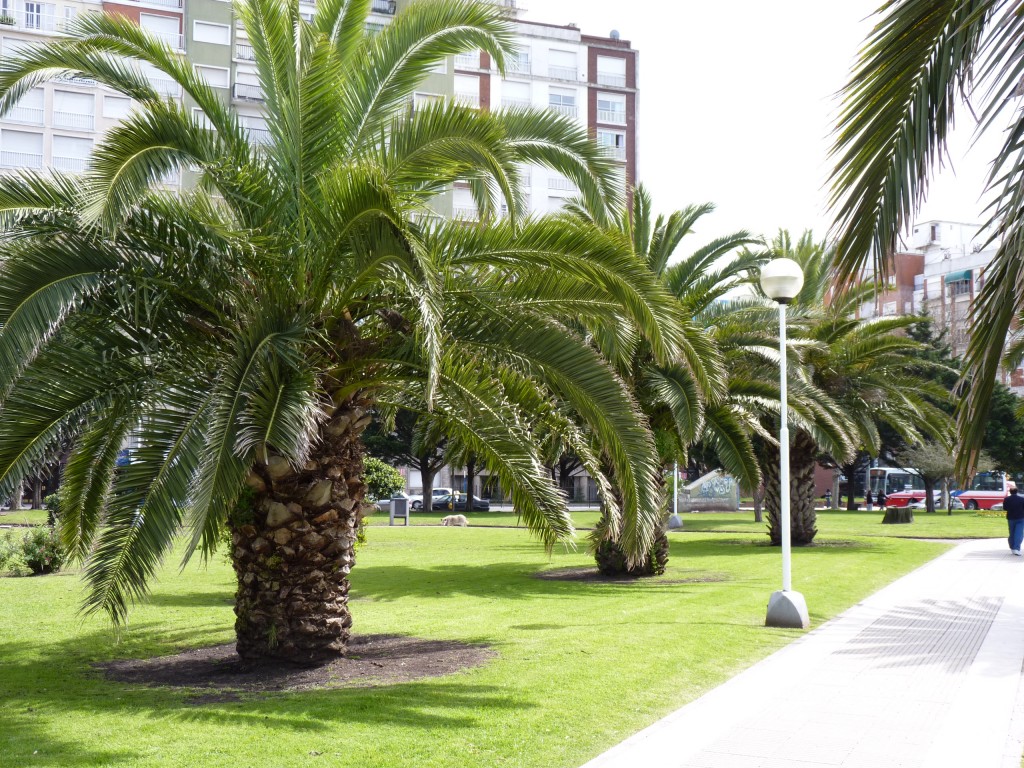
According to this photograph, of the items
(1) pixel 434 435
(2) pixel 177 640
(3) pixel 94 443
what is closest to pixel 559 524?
(3) pixel 94 443

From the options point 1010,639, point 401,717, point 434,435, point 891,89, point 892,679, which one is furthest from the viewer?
point 434,435

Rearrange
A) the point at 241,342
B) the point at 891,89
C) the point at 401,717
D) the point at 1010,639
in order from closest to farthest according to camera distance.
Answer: the point at 891,89 < the point at 401,717 < the point at 241,342 < the point at 1010,639

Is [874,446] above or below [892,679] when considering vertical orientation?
above

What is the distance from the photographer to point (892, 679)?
8.25 m

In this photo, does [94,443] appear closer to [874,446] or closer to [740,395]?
[740,395]

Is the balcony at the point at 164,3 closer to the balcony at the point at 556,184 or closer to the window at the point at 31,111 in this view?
the window at the point at 31,111

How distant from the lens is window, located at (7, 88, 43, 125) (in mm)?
48688

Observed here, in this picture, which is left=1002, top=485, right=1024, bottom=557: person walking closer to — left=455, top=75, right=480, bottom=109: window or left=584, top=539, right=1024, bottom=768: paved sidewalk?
left=584, top=539, right=1024, bottom=768: paved sidewalk

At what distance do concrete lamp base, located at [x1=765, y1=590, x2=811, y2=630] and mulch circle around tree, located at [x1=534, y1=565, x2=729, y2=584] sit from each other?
15.5ft

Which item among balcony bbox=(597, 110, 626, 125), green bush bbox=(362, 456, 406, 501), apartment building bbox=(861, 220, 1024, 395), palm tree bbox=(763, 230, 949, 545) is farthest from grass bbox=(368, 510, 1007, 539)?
apartment building bbox=(861, 220, 1024, 395)

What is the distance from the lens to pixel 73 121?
49500 millimetres

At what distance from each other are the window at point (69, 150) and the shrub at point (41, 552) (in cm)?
3663

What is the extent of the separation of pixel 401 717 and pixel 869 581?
11.1 m

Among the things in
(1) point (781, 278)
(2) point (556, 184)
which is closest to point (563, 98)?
(2) point (556, 184)
